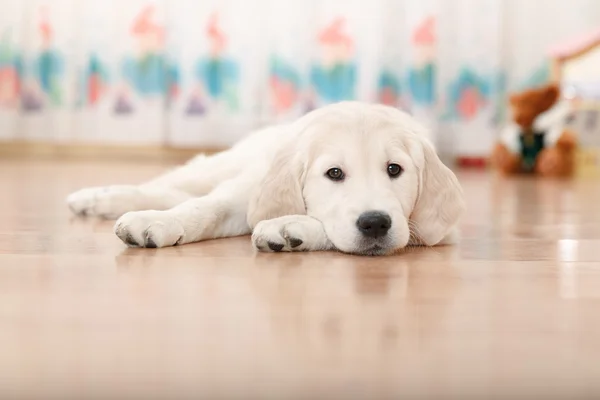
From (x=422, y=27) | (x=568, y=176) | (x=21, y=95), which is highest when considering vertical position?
(x=422, y=27)

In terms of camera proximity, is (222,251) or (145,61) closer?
(222,251)

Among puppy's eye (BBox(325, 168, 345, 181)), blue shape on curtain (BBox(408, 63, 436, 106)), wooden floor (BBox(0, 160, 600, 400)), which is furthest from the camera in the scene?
blue shape on curtain (BBox(408, 63, 436, 106))

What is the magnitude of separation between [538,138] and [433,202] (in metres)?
3.41

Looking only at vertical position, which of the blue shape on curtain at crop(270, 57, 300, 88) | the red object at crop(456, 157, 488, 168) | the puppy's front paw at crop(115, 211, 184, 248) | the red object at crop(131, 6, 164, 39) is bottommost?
the red object at crop(456, 157, 488, 168)

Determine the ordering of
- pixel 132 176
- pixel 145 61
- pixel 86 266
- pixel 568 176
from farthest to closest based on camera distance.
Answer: pixel 145 61 → pixel 568 176 → pixel 132 176 → pixel 86 266

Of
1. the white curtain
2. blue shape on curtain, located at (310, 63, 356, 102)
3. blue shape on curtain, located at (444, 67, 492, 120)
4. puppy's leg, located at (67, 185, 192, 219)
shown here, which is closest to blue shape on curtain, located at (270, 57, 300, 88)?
the white curtain

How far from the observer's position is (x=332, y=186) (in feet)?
5.82

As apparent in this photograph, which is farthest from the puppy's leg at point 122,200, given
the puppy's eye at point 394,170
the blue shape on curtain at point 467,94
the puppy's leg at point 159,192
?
the blue shape on curtain at point 467,94

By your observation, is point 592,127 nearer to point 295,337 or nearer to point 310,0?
point 310,0

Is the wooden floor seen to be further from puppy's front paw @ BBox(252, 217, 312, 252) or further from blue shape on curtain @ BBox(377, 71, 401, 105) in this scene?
blue shape on curtain @ BBox(377, 71, 401, 105)

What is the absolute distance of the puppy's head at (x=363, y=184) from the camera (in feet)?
5.52

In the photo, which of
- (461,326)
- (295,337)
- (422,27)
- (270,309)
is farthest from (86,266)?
(422,27)

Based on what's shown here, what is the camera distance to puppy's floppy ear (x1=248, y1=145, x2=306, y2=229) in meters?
1.83

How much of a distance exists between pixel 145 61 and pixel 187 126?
1.64 ft
